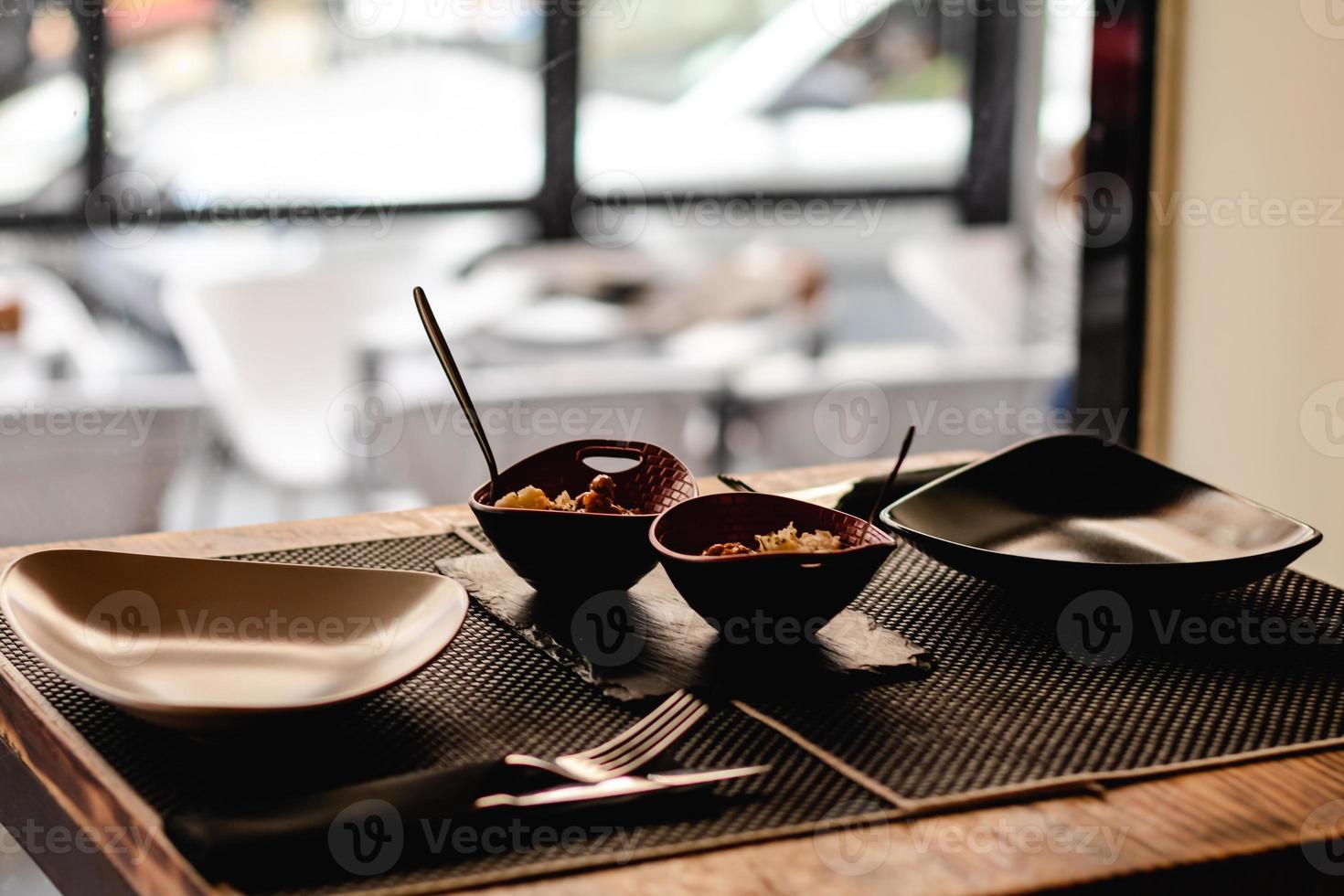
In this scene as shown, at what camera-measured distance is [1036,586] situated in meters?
1.05

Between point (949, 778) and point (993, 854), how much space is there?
80 mm

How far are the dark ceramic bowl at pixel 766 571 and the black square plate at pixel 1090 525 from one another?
130 mm

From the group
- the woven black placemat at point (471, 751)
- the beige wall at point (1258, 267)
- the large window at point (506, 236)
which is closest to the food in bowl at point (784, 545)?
the woven black placemat at point (471, 751)

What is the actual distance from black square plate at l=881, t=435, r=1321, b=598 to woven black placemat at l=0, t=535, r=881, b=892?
0.28 meters

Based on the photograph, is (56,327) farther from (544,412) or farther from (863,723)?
(863,723)

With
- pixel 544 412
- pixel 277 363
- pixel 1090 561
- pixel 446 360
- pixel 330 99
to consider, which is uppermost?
pixel 330 99

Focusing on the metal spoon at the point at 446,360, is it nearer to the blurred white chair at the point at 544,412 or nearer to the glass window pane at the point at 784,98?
the blurred white chair at the point at 544,412

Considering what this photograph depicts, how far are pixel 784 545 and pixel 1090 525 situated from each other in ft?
1.34

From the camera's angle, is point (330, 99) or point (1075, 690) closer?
point (1075, 690)

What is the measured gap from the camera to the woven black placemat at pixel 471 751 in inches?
28.8

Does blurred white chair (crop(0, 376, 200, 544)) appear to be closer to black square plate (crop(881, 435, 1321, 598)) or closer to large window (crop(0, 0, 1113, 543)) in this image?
large window (crop(0, 0, 1113, 543))

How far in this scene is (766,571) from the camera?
0.92 meters

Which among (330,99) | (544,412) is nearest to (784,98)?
(544,412)

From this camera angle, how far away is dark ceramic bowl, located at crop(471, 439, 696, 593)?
1008mm
